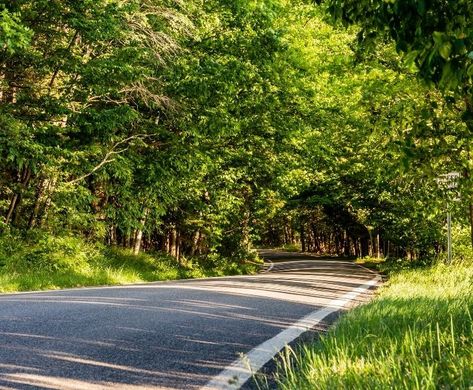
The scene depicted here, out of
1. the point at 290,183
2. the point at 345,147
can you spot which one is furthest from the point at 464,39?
the point at 345,147

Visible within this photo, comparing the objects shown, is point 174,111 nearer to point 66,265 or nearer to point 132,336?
point 66,265

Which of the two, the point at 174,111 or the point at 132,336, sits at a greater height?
the point at 174,111

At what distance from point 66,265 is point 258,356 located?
31.9ft

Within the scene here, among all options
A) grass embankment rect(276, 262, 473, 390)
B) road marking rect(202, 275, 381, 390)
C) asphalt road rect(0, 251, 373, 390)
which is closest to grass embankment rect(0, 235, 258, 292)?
asphalt road rect(0, 251, 373, 390)

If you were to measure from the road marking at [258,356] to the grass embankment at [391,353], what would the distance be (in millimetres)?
207

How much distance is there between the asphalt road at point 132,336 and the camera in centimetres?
390

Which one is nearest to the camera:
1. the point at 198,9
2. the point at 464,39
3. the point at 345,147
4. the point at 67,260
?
the point at 464,39

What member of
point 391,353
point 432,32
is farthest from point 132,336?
point 432,32

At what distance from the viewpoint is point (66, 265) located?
1337 cm

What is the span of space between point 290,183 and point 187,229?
6.04m

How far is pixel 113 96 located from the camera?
16.0 meters

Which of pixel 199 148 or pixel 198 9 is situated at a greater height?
pixel 198 9

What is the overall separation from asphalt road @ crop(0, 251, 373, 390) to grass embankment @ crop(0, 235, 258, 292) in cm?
320

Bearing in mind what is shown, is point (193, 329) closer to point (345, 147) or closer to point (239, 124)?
point (239, 124)
